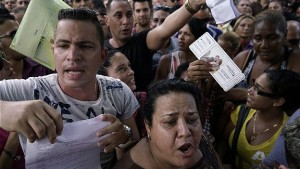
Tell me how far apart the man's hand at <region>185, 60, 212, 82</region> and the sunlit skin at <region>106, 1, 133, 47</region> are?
1.18m

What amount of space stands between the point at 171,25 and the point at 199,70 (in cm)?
56

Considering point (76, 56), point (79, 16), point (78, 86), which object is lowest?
point (78, 86)

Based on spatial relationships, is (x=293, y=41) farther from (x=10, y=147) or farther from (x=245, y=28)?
(x=10, y=147)

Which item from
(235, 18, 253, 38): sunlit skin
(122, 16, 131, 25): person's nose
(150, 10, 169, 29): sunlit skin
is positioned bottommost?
(235, 18, 253, 38): sunlit skin

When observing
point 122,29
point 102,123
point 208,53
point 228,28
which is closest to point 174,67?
point 122,29

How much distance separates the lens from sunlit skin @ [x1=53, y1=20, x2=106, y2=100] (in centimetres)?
161

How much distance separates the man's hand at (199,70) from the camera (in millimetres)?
2246

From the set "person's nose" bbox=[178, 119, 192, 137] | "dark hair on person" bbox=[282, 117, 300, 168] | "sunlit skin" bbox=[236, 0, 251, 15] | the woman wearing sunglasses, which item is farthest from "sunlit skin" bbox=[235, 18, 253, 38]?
"person's nose" bbox=[178, 119, 192, 137]

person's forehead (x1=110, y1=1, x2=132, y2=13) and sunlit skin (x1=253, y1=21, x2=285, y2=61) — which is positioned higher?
person's forehead (x1=110, y1=1, x2=132, y2=13)

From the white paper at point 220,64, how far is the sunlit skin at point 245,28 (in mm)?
3265

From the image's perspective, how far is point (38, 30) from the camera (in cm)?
181

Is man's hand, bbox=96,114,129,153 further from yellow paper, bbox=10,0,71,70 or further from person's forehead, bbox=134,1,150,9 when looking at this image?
person's forehead, bbox=134,1,150,9

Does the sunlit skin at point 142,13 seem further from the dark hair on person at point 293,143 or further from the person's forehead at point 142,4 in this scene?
the dark hair on person at point 293,143

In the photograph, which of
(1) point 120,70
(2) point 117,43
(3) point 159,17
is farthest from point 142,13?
(1) point 120,70
